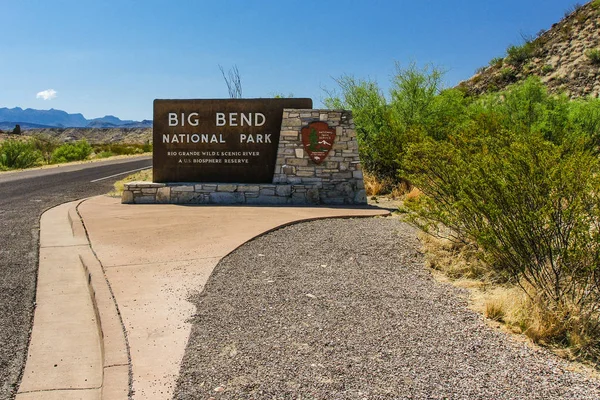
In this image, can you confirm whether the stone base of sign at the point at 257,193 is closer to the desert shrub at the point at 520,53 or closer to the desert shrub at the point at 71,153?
the desert shrub at the point at 71,153

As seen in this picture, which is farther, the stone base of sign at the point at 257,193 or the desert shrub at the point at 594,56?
the desert shrub at the point at 594,56

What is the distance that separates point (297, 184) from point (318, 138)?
1.21m

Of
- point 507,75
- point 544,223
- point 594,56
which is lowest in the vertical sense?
point 544,223

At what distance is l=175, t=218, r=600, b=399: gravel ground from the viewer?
3738 millimetres

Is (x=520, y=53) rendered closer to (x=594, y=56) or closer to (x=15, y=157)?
(x=594, y=56)

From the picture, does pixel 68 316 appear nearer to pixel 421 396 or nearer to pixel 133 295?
pixel 133 295

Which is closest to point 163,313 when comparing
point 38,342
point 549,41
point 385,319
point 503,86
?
point 38,342

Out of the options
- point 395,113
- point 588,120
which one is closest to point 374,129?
point 395,113

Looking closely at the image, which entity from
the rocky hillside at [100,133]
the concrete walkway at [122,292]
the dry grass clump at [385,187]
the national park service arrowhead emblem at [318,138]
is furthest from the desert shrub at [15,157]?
the rocky hillside at [100,133]

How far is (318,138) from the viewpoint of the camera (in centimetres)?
1298

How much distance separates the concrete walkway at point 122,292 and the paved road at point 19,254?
123 millimetres

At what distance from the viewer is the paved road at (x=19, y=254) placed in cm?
462

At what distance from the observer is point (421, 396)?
3.60 metres

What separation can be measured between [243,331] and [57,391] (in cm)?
151
